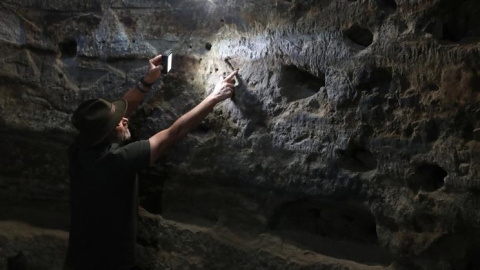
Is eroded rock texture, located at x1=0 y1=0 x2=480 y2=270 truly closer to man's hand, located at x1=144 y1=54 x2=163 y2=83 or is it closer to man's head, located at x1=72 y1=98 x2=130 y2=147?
man's hand, located at x1=144 y1=54 x2=163 y2=83

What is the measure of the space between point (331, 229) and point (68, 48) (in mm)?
1902

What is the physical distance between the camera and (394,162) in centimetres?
212

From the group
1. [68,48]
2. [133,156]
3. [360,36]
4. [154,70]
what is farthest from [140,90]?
[360,36]

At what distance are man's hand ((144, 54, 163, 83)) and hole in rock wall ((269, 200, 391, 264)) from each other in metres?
0.95

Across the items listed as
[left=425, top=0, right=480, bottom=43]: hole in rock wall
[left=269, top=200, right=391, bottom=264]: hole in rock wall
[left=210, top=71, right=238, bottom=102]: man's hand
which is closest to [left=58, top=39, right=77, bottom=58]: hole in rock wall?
[left=210, top=71, right=238, bottom=102]: man's hand

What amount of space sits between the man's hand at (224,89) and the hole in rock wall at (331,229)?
617 millimetres

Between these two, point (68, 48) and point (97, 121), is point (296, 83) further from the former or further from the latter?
point (68, 48)

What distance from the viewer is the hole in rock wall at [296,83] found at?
2.47 metres

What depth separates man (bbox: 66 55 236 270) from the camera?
2227mm

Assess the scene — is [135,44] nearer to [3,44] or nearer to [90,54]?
[90,54]

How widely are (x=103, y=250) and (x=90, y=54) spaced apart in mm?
1239

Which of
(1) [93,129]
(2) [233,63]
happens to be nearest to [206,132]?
(2) [233,63]

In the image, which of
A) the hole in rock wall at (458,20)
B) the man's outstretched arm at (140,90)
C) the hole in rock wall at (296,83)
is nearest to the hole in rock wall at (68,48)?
the man's outstretched arm at (140,90)

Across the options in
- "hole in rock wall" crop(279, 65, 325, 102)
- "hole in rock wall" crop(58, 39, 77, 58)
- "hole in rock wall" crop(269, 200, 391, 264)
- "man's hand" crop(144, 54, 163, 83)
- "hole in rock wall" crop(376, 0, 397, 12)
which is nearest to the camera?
"hole in rock wall" crop(376, 0, 397, 12)
